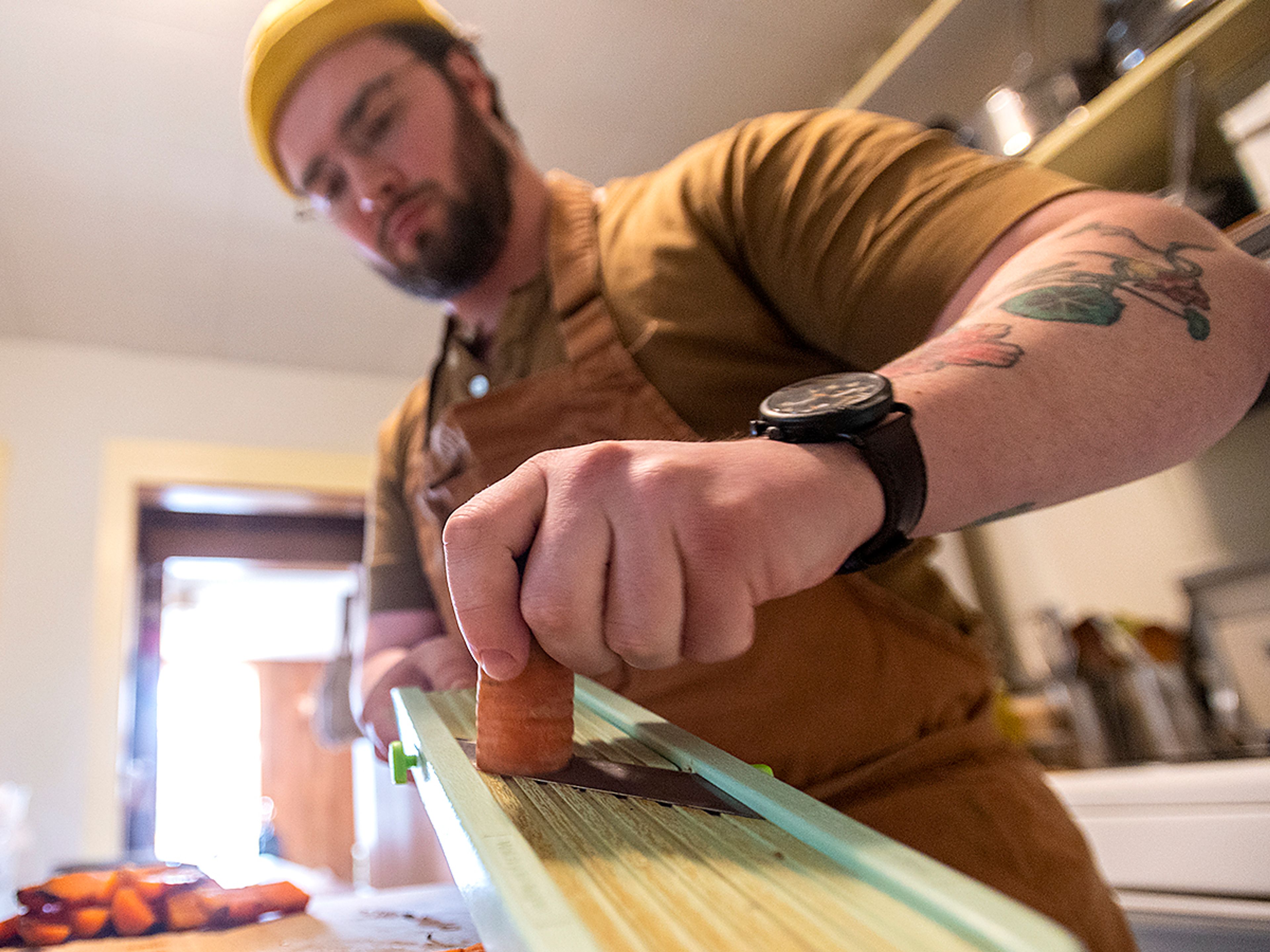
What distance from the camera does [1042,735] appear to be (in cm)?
140

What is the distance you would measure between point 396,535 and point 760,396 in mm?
435

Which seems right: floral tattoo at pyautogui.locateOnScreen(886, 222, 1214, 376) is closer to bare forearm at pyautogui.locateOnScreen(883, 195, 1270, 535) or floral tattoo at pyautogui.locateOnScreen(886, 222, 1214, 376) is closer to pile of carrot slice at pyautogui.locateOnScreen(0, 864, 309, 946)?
bare forearm at pyautogui.locateOnScreen(883, 195, 1270, 535)

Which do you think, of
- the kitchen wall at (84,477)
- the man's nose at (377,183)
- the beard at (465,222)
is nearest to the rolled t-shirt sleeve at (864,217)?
the beard at (465,222)

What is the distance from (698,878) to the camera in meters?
0.21

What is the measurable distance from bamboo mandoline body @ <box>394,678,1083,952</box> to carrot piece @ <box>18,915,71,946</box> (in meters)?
0.27

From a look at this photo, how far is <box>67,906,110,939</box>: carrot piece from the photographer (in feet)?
1.36

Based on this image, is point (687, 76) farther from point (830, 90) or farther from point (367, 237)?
point (367, 237)

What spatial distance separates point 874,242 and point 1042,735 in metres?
1.22

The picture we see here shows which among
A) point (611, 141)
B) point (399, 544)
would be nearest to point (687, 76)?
point (611, 141)

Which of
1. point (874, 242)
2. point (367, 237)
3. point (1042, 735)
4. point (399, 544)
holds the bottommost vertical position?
point (1042, 735)

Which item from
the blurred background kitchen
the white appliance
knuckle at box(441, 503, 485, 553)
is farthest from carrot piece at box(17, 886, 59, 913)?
the white appliance

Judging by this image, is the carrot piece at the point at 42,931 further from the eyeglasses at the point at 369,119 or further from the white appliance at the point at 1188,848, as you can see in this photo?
the white appliance at the point at 1188,848

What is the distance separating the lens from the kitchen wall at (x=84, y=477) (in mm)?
1773

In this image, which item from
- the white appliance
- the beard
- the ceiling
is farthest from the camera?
the ceiling
